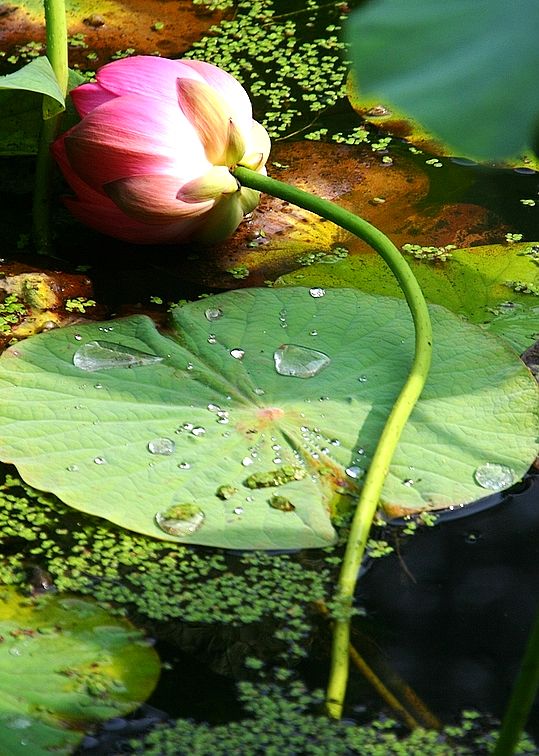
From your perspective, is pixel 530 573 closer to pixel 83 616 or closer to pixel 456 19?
pixel 83 616

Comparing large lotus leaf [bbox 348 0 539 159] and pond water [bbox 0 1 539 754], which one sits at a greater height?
large lotus leaf [bbox 348 0 539 159]

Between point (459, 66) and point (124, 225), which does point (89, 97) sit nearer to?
point (124, 225)

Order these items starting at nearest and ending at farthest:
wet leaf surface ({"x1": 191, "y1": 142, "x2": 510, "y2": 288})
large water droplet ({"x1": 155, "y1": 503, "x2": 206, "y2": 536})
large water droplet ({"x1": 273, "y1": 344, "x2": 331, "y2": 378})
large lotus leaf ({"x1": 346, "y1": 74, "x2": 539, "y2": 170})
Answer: large water droplet ({"x1": 155, "y1": 503, "x2": 206, "y2": 536}), large water droplet ({"x1": 273, "y1": 344, "x2": 331, "y2": 378}), wet leaf surface ({"x1": 191, "y1": 142, "x2": 510, "y2": 288}), large lotus leaf ({"x1": 346, "y1": 74, "x2": 539, "y2": 170})

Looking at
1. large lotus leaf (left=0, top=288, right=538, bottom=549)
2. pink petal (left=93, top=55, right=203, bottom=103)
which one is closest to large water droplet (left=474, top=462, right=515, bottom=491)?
large lotus leaf (left=0, top=288, right=538, bottom=549)

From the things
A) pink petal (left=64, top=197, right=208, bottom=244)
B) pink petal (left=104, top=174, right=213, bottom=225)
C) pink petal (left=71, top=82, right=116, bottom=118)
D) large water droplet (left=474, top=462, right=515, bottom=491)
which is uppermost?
pink petal (left=71, top=82, right=116, bottom=118)

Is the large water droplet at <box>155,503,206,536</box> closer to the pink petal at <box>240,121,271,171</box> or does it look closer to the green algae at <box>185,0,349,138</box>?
the pink petal at <box>240,121,271,171</box>

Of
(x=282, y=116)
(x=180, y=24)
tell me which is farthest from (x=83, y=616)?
(x=180, y=24)

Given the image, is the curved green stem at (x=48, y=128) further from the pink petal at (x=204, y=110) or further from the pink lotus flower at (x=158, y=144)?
the pink petal at (x=204, y=110)
